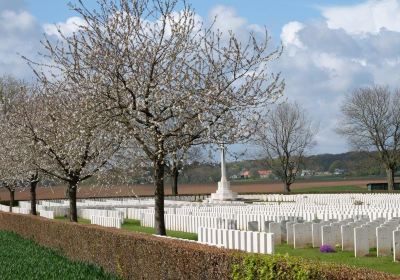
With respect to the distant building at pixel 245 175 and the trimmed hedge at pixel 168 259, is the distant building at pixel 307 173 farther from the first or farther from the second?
the trimmed hedge at pixel 168 259

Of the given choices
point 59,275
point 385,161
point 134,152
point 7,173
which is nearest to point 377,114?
point 385,161

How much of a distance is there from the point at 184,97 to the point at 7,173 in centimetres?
1779

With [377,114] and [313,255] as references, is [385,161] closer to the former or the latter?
[377,114]

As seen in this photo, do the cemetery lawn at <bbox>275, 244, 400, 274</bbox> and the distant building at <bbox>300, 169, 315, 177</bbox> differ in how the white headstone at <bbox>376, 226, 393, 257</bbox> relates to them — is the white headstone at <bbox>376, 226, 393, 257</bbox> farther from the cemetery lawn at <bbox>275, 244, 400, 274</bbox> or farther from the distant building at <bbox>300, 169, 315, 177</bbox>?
the distant building at <bbox>300, 169, 315, 177</bbox>

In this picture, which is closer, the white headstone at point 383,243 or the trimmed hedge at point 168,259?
the trimmed hedge at point 168,259

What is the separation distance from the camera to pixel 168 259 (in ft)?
32.8

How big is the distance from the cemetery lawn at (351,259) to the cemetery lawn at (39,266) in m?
4.09

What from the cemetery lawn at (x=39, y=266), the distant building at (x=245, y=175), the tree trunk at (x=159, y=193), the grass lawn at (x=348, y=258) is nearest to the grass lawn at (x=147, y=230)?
the tree trunk at (x=159, y=193)

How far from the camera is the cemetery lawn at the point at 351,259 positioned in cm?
1130

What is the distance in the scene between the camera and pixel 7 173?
29797 millimetres

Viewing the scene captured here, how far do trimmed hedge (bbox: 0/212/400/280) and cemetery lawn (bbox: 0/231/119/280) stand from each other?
330 millimetres

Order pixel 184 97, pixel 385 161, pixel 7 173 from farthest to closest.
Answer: pixel 385 161, pixel 7 173, pixel 184 97

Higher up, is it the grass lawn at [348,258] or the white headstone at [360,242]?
the white headstone at [360,242]

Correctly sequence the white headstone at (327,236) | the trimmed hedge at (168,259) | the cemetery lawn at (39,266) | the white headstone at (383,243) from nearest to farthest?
the trimmed hedge at (168,259) → the cemetery lawn at (39,266) → the white headstone at (383,243) → the white headstone at (327,236)
